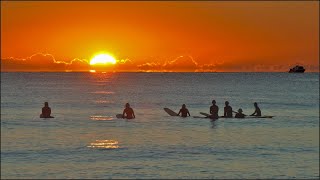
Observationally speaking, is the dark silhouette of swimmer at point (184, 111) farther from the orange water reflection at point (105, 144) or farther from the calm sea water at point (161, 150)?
the orange water reflection at point (105, 144)

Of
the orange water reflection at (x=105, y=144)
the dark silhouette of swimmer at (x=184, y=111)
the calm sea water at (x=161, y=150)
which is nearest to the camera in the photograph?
the calm sea water at (x=161, y=150)

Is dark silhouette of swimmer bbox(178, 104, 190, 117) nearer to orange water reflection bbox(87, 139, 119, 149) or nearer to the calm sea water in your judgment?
the calm sea water

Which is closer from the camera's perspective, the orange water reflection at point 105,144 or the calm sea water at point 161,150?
the calm sea water at point 161,150

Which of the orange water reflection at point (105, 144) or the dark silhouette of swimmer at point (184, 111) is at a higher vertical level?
the dark silhouette of swimmer at point (184, 111)

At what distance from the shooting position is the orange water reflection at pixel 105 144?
3866 centimetres

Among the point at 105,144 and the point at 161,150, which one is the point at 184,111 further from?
the point at 161,150

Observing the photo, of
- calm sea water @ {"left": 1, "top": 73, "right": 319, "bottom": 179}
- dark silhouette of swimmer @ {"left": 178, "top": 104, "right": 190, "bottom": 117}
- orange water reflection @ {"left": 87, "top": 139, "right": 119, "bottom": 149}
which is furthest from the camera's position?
dark silhouette of swimmer @ {"left": 178, "top": 104, "right": 190, "bottom": 117}

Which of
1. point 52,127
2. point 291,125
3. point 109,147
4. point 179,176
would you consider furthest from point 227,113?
point 179,176

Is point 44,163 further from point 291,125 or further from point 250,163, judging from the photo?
point 291,125

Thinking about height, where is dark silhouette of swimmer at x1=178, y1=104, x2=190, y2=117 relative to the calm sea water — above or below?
above

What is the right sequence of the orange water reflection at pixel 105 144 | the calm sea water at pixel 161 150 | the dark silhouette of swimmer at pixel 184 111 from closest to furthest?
the calm sea water at pixel 161 150
the orange water reflection at pixel 105 144
the dark silhouette of swimmer at pixel 184 111

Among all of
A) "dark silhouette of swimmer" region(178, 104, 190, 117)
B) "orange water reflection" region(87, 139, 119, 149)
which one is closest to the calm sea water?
"orange water reflection" region(87, 139, 119, 149)

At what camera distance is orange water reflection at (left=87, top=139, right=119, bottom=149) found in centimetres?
3866

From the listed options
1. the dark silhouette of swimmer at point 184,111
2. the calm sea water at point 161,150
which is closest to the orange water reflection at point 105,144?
the calm sea water at point 161,150
